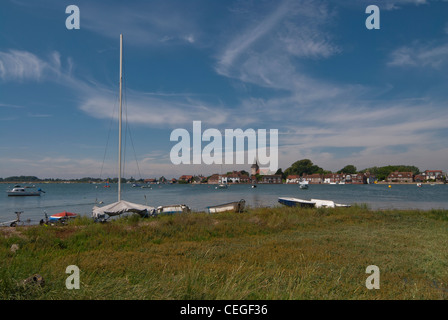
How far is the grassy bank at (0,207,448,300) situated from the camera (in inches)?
207

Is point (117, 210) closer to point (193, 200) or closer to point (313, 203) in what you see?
point (313, 203)

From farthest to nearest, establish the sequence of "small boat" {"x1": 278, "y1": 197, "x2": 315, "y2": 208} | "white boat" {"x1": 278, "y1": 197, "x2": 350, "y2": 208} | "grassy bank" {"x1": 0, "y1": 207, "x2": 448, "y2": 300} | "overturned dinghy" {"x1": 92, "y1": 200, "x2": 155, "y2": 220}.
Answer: "small boat" {"x1": 278, "y1": 197, "x2": 315, "y2": 208}
"white boat" {"x1": 278, "y1": 197, "x2": 350, "y2": 208}
"overturned dinghy" {"x1": 92, "y1": 200, "x2": 155, "y2": 220}
"grassy bank" {"x1": 0, "y1": 207, "x2": 448, "y2": 300}

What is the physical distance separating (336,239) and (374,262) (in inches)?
178

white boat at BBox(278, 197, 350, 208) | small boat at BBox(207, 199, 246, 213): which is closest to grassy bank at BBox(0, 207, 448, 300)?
small boat at BBox(207, 199, 246, 213)

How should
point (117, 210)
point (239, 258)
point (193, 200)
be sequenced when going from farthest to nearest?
1. point (193, 200)
2. point (117, 210)
3. point (239, 258)

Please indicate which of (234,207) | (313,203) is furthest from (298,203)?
(234,207)

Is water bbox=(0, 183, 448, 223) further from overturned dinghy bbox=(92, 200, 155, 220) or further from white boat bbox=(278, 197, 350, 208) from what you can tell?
overturned dinghy bbox=(92, 200, 155, 220)

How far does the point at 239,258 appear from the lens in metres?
10.2

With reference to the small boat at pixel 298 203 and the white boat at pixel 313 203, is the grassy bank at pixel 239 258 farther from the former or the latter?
the small boat at pixel 298 203

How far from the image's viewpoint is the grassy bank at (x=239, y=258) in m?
5.26

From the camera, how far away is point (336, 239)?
14.4 meters
